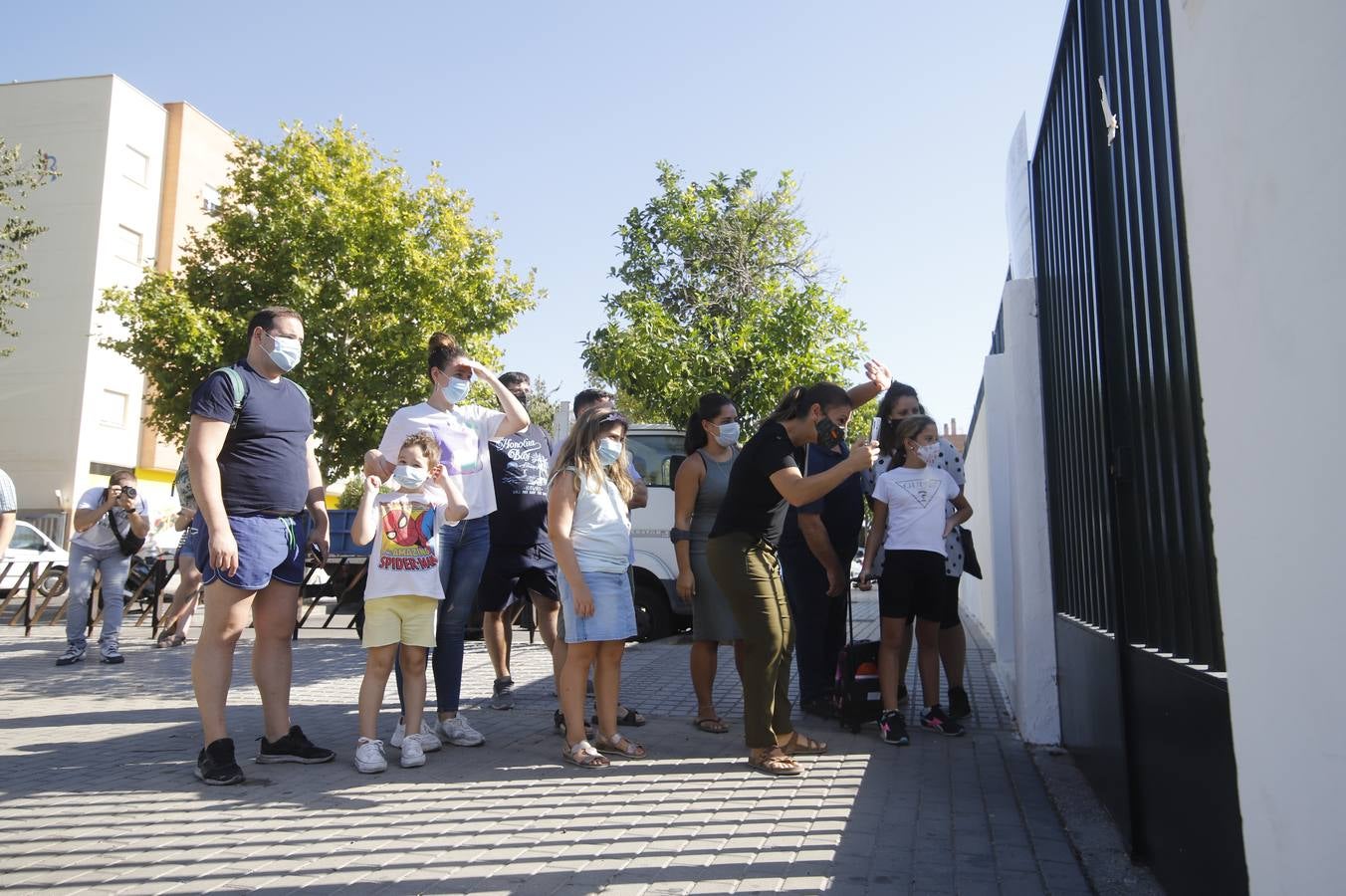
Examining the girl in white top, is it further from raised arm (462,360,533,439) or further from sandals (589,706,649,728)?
sandals (589,706,649,728)

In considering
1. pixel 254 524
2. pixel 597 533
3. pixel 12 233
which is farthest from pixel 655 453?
pixel 12 233

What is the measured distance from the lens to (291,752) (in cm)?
490

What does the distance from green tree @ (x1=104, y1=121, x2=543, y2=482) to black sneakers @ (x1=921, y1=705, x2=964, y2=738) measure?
1805cm

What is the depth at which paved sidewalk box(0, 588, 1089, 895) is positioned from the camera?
3.30 metres

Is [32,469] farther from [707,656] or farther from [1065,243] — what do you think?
[1065,243]

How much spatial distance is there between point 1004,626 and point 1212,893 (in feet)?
19.5

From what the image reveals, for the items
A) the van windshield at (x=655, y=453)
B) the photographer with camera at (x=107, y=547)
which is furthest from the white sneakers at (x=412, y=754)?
the van windshield at (x=655, y=453)

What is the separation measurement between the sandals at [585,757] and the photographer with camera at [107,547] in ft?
20.4

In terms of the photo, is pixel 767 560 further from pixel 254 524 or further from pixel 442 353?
pixel 254 524

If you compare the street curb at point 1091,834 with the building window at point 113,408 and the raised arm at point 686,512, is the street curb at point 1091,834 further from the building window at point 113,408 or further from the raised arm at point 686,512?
the building window at point 113,408

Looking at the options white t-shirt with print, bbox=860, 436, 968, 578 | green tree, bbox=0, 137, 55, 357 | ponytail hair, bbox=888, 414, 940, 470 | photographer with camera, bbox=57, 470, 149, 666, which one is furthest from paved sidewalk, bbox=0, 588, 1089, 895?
green tree, bbox=0, 137, 55, 357

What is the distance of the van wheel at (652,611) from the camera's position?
36.9 ft

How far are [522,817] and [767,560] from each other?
179 centimetres

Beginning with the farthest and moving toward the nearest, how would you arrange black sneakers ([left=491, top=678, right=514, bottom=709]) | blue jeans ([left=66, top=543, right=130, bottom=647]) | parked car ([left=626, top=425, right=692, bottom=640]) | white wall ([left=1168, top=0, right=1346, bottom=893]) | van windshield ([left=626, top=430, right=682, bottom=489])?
van windshield ([left=626, top=430, right=682, bottom=489]) → parked car ([left=626, top=425, right=692, bottom=640]) → blue jeans ([left=66, top=543, right=130, bottom=647]) → black sneakers ([left=491, top=678, right=514, bottom=709]) → white wall ([left=1168, top=0, right=1346, bottom=893])
